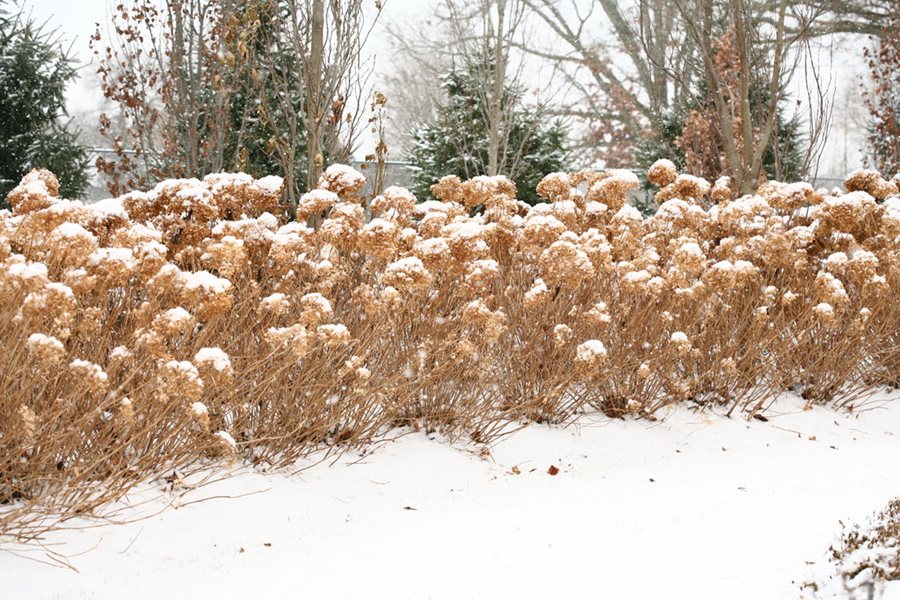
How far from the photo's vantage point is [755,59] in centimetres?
813

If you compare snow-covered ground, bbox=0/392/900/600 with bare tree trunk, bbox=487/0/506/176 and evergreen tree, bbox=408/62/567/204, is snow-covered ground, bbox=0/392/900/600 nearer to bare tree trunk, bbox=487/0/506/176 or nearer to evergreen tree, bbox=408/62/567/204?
bare tree trunk, bbox=487/0/506/176

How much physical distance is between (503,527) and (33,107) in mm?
8501

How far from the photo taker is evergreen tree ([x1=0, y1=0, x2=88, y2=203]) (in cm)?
959

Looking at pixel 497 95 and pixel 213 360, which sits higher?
pixel 497 95

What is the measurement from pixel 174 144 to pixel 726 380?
5455mm

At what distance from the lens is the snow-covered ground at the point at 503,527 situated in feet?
9.41

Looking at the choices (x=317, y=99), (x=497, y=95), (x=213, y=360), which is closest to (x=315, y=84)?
(x=317, y=99)

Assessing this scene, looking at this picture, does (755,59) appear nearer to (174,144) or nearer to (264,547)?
(174,144)

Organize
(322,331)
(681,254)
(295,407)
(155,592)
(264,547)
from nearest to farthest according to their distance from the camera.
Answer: (155,592) → (264,547) → (322,331) → (295,407) → (681,254)

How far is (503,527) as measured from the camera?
3.49 m

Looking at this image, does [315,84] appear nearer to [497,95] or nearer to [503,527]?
[503,527]

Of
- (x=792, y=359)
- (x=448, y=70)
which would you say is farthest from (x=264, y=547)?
(x=448, y=70)

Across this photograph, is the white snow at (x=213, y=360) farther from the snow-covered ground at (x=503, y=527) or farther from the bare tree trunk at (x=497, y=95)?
the bare tree trunk at (x=497, y=95)

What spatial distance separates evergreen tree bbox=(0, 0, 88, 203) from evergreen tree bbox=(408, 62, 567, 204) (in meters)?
4.47
